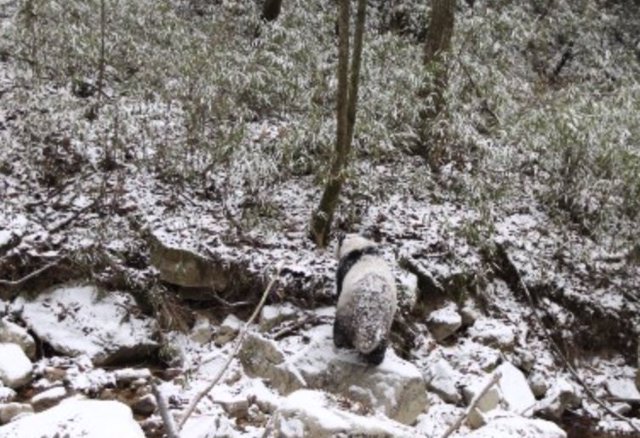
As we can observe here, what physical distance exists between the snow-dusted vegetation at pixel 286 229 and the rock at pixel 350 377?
0.7 inches

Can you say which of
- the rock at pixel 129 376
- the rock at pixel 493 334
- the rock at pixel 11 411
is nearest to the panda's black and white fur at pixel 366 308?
the rock at pixel 129 376

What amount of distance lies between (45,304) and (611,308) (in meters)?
6.05

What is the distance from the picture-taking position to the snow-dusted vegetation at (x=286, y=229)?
16.9 feet

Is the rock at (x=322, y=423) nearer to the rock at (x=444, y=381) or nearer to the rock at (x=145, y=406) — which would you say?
the rock at (x=145, y=406)

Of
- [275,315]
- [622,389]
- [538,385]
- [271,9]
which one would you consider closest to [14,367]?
[275,315]

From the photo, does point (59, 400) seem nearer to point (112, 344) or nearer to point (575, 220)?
point (112, 344)

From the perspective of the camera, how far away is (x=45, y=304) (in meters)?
5.73

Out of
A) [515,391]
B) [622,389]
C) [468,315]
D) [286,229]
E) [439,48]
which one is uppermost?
[439,48]

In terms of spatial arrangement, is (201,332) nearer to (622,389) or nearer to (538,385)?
(538,385)

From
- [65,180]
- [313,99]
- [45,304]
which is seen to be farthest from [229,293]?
[313,99]

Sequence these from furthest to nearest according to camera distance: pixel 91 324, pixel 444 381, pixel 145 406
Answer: pixel 91 324 → pixel 444 381 → pixel 145 406

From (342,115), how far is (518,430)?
331 cm

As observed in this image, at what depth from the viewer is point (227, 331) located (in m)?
5.81

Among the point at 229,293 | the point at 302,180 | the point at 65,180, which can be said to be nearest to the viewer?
the point at 229,293
